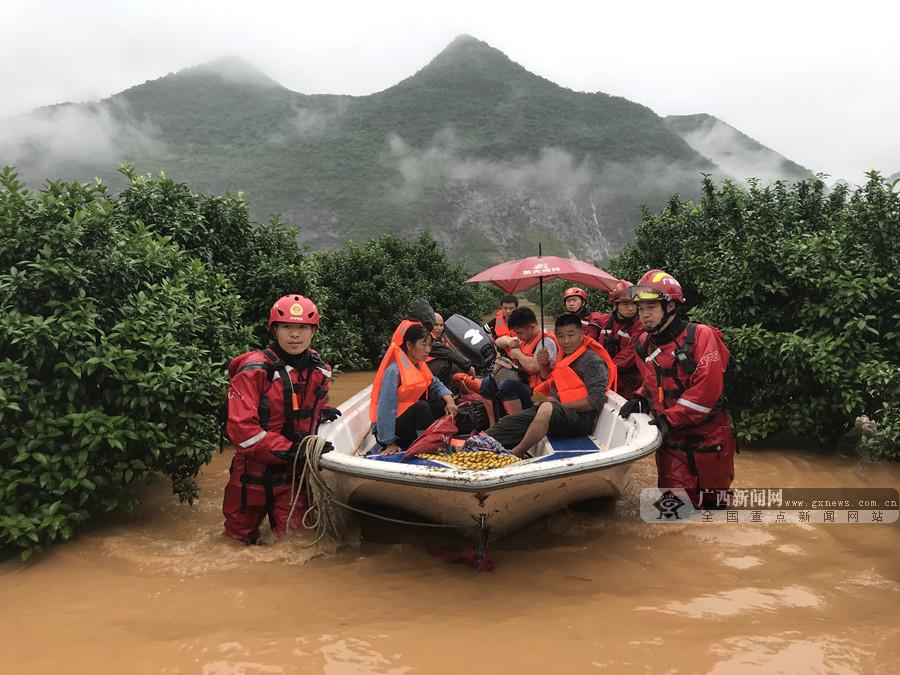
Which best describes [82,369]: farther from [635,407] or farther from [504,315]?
[504,315]

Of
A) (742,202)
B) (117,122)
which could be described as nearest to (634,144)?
(117,122)

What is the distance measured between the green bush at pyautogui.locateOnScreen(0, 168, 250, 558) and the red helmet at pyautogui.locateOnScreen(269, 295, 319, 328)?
0.76 m

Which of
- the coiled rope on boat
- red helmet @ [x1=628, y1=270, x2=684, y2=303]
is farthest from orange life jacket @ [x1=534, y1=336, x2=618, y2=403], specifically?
the coiled rope on boat

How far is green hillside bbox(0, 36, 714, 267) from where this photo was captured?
7100cm

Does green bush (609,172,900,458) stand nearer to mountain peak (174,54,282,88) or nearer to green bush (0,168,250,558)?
green bush (0,168,250,558)

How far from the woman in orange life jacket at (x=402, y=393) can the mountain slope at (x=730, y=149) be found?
11182 centimetres

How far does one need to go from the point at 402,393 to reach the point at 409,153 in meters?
82.9

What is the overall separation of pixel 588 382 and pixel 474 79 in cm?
10774

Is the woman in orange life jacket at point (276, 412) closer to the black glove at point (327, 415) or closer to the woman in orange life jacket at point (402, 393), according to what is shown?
the black glove at point (327, 415)

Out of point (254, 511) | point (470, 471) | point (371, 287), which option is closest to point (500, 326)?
point (254, 511)

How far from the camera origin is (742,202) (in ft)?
26.2

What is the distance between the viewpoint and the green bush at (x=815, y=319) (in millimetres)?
5594

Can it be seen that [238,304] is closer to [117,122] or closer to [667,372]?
[667,372]

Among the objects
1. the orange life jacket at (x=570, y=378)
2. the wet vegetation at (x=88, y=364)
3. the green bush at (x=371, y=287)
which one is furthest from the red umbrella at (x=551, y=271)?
the green bush at (x=371, y=287)
